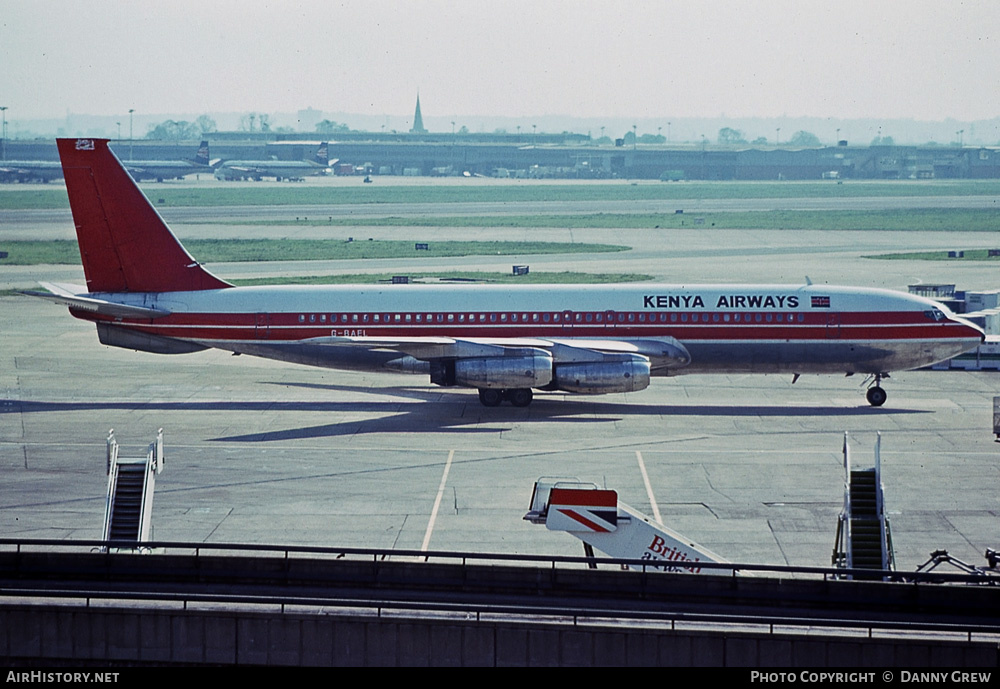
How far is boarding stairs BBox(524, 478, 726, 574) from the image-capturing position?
2572cm

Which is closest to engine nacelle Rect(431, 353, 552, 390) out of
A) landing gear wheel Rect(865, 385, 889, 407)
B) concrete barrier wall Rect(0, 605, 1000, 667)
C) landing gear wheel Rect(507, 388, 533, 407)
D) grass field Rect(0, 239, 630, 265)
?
landing gear wheel Rect(507, 388, 533, 407)

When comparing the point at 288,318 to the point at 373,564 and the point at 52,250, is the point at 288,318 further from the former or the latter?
the point at 52,250

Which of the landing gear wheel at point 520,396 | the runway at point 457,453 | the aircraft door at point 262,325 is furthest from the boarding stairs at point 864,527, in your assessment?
the aircraft door at point 262,325

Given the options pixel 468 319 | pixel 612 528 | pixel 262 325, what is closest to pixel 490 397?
pixel 468 319

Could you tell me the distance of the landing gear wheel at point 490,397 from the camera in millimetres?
48969

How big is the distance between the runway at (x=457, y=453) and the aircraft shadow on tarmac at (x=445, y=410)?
0.38 ft

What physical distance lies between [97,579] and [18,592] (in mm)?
1967

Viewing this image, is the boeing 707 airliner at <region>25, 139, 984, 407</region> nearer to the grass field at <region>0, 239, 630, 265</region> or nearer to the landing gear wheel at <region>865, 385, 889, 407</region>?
the landing gear wheel at <region>865, 385, 889, 407</region>

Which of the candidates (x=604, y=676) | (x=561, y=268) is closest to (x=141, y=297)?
(x=604, y=676)

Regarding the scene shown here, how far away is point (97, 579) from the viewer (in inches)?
984

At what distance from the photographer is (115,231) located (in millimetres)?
50375

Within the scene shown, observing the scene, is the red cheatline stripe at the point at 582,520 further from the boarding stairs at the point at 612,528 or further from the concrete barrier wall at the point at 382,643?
the concrete barrier wall at the point at 382,643

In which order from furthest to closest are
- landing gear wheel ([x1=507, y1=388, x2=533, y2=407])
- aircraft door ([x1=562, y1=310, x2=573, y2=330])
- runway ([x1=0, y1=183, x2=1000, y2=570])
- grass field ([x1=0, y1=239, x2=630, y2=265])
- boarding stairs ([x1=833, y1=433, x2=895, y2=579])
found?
grass field ([x1=0, y1=239, x2=630, y2=265])
aircraft door ([x1=562, y1=310, x2=573, y2=330])
landing gear wheel ([x1=507, y1=388, x2=533, y2=407])
runway ([x1=0, y1=183, x2=1000, y2=570])
boarding stairs ([x1=833, y1=433, x2=895, y2=579])

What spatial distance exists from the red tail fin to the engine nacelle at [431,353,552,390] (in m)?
11.4
